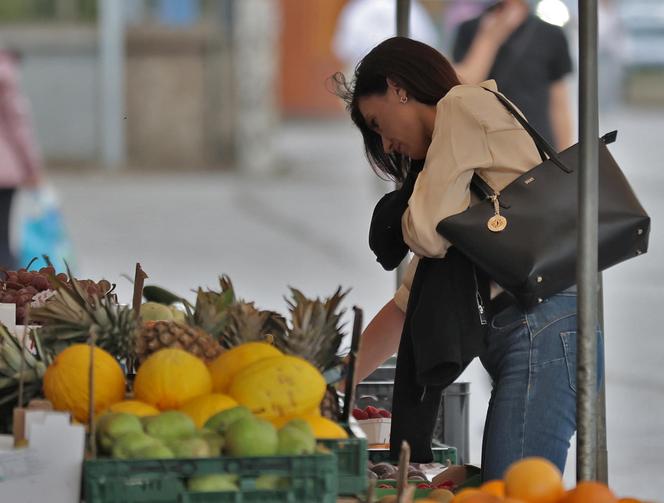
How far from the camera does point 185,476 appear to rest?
2.29m

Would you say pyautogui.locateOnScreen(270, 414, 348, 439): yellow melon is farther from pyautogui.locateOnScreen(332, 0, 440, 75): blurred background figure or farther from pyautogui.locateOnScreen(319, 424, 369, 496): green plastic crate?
pyautogui.locateOnScreen(332, 0, 440, 75): blurred background figure

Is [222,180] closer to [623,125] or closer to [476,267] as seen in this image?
[623,125]

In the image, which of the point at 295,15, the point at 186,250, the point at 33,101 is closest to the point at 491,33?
the point at 186,250

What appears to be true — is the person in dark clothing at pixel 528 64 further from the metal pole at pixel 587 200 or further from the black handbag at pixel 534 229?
the metal pole at pixel 587 200

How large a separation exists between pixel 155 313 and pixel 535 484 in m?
1.24

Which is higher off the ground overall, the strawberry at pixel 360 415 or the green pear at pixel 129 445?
the strawberry at pixel 360 415

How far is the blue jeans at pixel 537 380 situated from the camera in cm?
303

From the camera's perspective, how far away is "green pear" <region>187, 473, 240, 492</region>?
229 cm

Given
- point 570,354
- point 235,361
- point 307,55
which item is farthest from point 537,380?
point 307,55

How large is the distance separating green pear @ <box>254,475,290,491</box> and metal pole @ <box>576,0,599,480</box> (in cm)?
69

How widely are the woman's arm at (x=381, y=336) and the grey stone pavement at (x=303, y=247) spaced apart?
1.55 meters

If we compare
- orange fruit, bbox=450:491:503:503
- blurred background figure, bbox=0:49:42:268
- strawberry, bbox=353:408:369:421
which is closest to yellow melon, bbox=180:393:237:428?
orange fruit, bbox=450:491:503:503

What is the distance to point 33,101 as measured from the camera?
17312mm

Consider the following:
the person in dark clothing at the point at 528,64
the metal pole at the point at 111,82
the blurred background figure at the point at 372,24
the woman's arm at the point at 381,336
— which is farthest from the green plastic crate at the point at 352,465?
the metal pole at the point at 111,82
